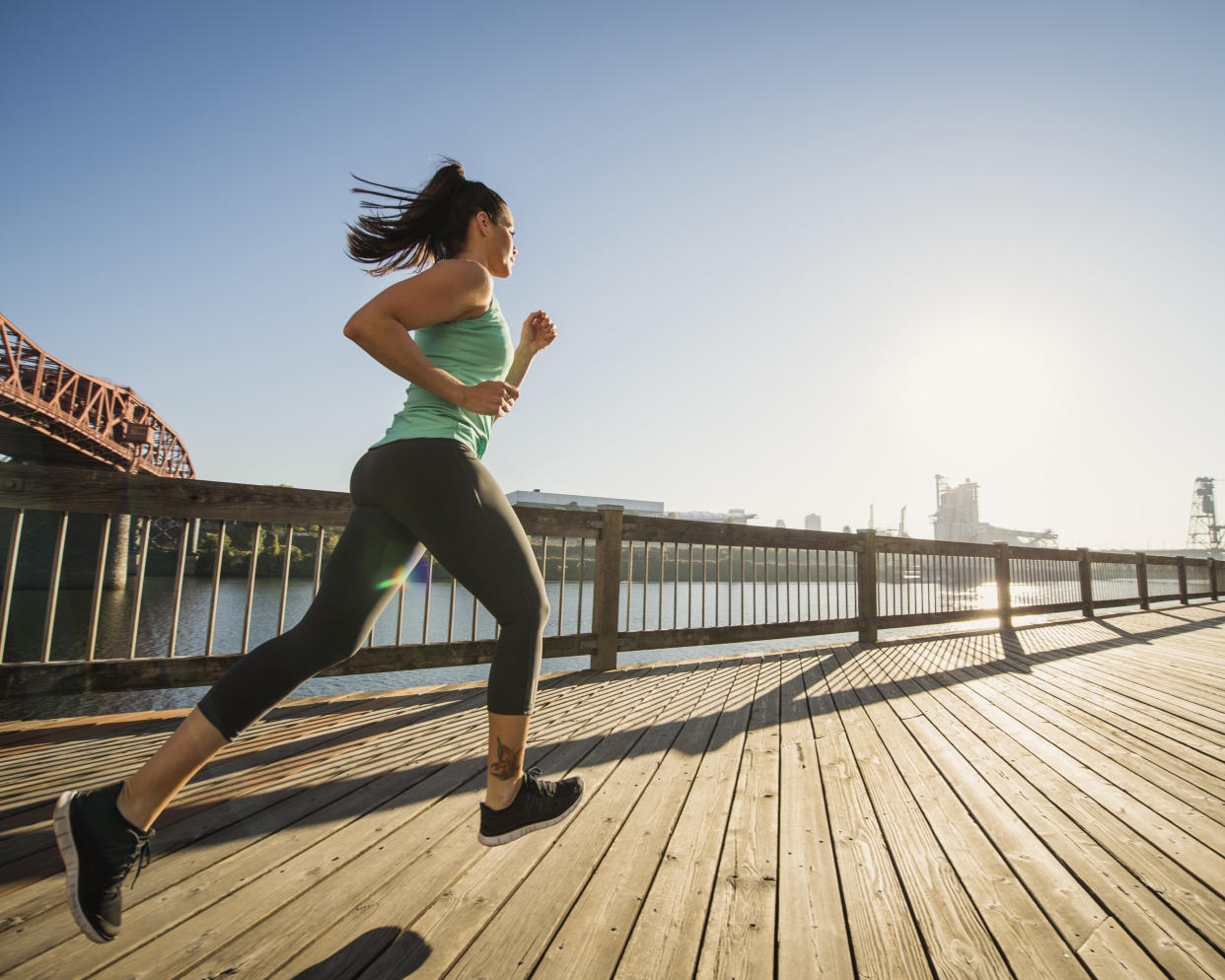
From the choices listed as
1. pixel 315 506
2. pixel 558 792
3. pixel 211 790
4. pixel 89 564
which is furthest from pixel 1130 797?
pixel 89 564

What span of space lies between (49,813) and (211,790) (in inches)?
15.2

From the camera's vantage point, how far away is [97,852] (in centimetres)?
104

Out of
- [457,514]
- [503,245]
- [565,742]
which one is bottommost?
[565,742]

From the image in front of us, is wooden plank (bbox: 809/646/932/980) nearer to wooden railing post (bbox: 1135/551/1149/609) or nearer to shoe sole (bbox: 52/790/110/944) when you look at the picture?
shoe sole (bbox: 52/790/110/944)

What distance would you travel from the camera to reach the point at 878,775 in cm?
206

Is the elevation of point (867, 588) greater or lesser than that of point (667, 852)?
greater

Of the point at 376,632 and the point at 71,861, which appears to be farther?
the point at 376,632

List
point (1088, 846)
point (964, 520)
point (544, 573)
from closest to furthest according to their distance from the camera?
point (1088, 846) → point (544, 573) → point (964, 520)

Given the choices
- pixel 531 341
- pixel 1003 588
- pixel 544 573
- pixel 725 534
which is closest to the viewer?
pixel 531 341

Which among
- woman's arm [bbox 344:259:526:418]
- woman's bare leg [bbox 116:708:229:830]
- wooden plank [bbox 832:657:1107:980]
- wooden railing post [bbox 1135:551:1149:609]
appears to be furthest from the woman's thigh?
wooden railing post [bbox 1135:551:1149:609]

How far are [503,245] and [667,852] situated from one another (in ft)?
5.42

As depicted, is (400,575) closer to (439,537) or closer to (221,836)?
(439,537)

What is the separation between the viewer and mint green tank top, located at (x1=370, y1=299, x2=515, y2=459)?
1.34m

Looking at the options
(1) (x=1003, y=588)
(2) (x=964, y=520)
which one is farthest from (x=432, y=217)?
(2) (x=964, y=520)
